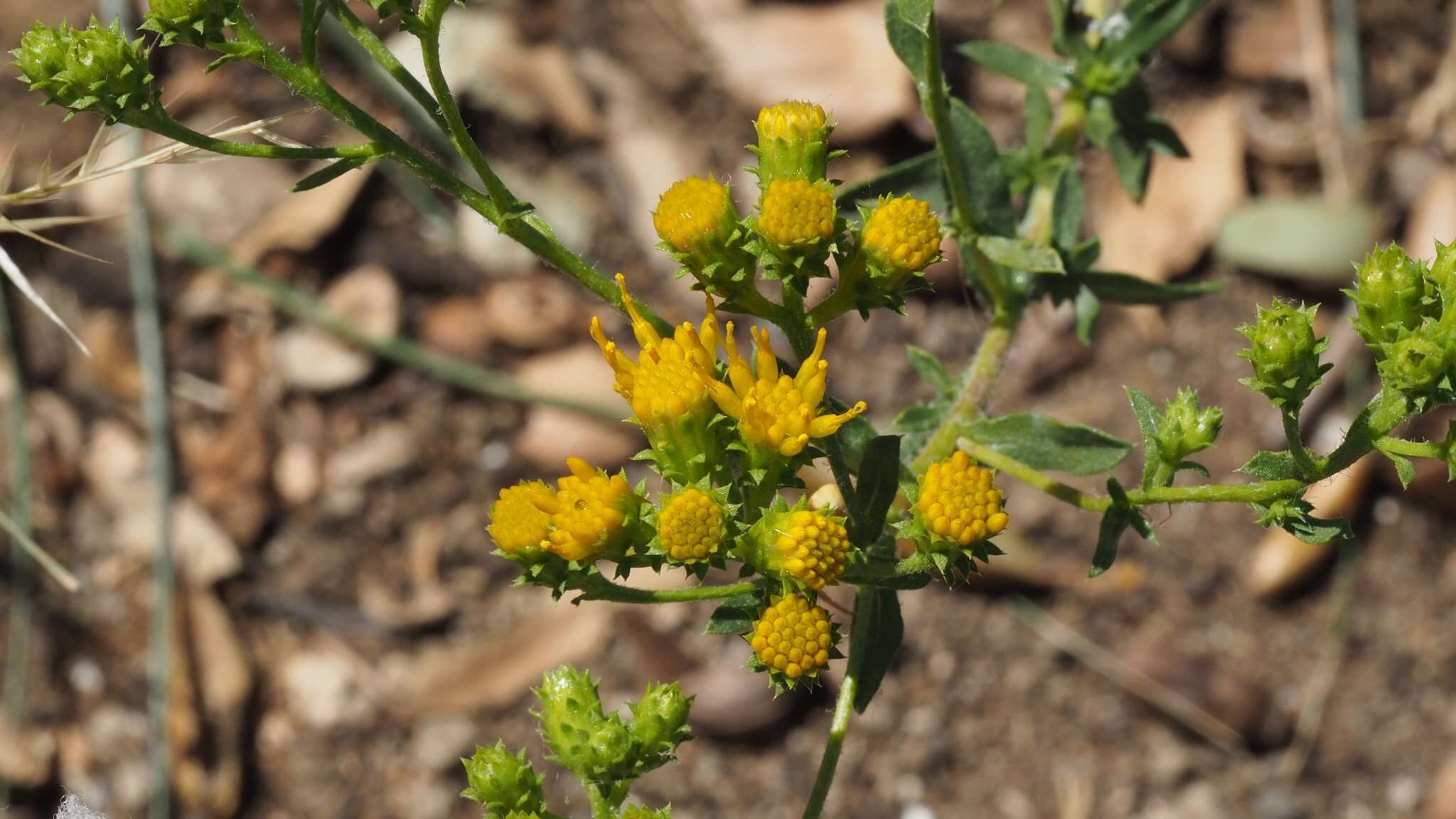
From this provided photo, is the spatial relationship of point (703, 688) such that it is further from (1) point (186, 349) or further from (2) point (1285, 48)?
(2) point (1285, 48)

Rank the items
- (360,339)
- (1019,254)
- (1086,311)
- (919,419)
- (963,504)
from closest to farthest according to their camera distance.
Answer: (963,504) < (1019,254) < (919,419) < (1086,311) < (360,339)

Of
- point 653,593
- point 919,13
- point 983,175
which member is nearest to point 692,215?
point 919,13

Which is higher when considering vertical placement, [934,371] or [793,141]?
[793,141]

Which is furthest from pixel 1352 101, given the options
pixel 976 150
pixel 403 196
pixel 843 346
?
pixel 403 196

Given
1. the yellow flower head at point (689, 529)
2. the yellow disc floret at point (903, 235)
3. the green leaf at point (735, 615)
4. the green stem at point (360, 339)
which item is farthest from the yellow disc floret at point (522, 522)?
the green stem at point (360, 339)

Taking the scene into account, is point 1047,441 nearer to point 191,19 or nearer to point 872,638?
point 872,638

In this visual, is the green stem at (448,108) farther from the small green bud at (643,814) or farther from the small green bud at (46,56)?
the small green bud at (643,814)
